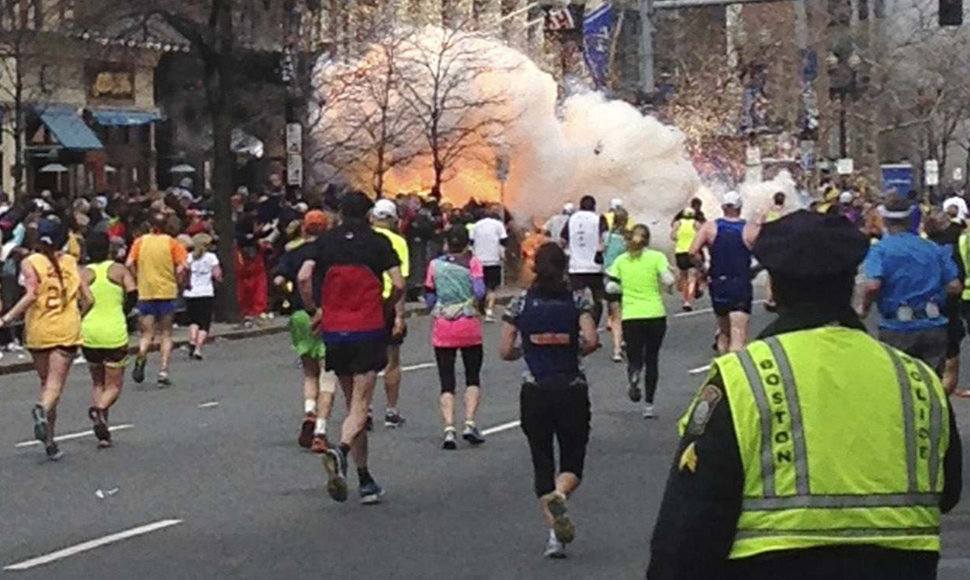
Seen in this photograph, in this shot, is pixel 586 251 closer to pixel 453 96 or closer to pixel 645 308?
pixel 645 308

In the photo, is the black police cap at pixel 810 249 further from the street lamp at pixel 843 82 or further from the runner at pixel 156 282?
the street lamp at pixel 843 82

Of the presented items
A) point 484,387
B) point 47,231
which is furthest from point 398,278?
point 484,387

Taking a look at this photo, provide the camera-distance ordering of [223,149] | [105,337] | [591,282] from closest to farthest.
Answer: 1. [105,337]
2. [591,282]
3. [223,149]

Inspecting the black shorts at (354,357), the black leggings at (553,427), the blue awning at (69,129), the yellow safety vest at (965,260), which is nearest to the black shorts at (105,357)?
the black shorts at (354,357)

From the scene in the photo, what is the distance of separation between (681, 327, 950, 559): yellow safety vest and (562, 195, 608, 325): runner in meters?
23.1

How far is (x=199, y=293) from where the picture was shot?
2548cm

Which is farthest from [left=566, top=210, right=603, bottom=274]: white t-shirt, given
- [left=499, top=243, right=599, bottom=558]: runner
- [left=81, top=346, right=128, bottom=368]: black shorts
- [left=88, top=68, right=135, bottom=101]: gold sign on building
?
[left=88, top=68, right=135, bottom=101]: gold sign on building

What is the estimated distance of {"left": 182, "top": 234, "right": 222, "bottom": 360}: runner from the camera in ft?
83.5

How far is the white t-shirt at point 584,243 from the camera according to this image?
2762cm

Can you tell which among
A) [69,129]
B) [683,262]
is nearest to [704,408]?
[683,262]

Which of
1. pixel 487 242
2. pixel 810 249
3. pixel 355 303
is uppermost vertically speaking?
pixel 810 249

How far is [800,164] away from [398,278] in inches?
1596

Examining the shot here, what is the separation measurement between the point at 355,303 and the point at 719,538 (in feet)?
29.4

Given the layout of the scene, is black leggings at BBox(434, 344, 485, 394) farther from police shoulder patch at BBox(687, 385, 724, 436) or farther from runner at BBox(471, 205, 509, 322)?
runner at BBox(471, 205, 509, 322)
